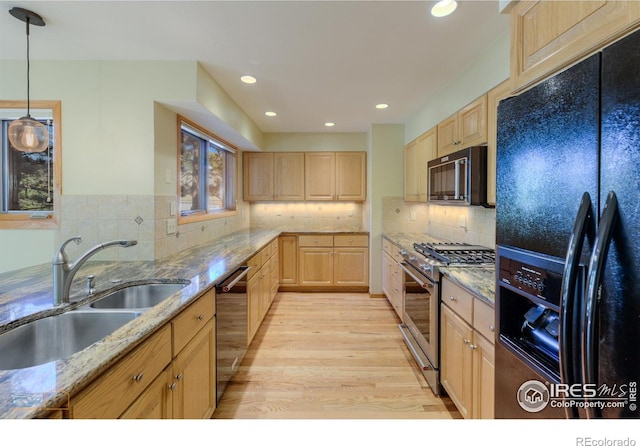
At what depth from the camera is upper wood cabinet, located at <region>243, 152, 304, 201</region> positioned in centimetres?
472

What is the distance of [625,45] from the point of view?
0.69 meters

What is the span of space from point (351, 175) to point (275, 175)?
1231 mm

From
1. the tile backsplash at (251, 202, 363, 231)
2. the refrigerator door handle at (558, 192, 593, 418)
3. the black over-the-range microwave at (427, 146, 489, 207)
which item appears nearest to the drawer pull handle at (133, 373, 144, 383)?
the refrigerator door handle at (558, 192, 593, 418)

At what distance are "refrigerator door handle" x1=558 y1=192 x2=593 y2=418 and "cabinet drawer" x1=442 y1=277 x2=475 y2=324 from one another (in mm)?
806

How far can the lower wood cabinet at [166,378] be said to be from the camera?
0.85 metres

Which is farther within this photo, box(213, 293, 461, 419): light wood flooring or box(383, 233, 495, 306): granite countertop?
box(213, 293, 461, 419): light wood flooring

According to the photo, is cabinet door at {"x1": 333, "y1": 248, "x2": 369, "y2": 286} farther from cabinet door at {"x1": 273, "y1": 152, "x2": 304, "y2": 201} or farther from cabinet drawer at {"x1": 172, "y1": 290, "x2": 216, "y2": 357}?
cabinet drawer at {"x1": 172, "y1": 290, "x2": 216, "y2": 357}

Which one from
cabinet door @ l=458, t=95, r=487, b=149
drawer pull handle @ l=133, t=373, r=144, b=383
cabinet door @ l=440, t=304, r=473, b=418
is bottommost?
cabinet door @ l=440, t=304, r=473, b=418

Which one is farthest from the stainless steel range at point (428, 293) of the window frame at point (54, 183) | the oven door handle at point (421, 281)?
the window frame at point (54, 183)

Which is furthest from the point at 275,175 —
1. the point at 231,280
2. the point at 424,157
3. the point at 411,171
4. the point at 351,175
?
the point at 231,280

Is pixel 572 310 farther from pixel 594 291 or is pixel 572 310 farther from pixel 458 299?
pixel 458 299

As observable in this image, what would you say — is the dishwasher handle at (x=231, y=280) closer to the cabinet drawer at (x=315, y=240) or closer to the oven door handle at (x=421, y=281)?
the oven door handle at (x=421, y=281)
